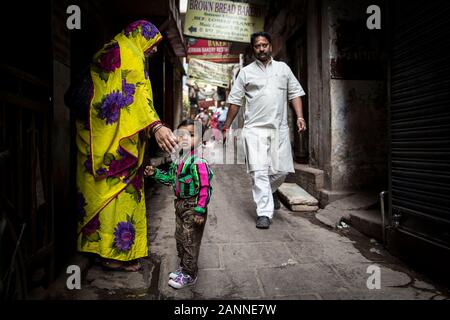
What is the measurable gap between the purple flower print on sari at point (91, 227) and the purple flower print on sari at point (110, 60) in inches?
40.1

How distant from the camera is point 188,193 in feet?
6.84

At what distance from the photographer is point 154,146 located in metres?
6.72

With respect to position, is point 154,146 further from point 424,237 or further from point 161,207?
point 424,237

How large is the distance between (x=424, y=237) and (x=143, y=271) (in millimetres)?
2050

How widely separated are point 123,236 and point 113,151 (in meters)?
0.59

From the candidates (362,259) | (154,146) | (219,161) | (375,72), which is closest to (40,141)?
(362,259)

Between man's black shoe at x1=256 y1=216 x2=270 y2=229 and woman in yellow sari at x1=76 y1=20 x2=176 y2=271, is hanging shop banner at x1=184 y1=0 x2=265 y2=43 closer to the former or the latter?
man's black shoe at x1=256 y1=216 x2=270 y2=229

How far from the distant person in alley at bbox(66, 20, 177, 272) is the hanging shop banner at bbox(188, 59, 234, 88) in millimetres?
9779

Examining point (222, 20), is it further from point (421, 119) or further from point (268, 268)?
point (268, 268)

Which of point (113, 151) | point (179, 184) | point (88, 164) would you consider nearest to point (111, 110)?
point (113, 151)

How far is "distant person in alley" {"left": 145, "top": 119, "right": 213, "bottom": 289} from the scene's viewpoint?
2064 millimetres

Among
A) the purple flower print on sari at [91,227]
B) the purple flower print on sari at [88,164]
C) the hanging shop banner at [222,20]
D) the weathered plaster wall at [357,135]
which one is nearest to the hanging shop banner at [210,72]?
the hanging shop banner at [222,20]

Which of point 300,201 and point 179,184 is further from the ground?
point 179,184

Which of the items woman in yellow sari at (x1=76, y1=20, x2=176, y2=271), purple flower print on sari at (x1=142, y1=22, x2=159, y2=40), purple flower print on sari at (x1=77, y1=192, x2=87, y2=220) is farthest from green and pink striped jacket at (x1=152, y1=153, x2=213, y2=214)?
purple flower print on sari at (x1=142, y1=22, x2=159, y2=40)
